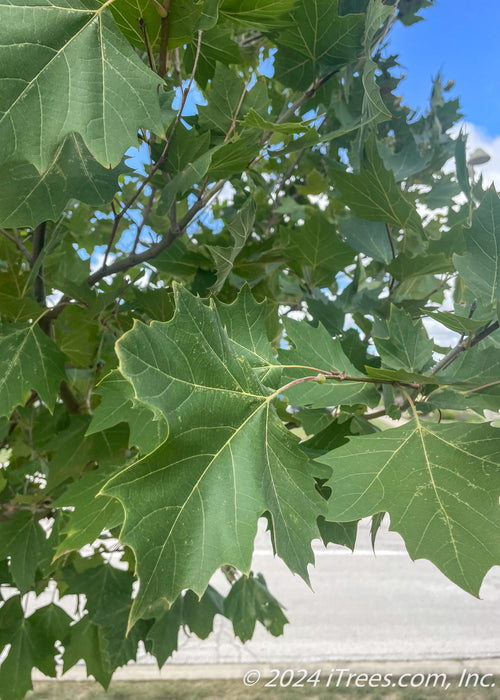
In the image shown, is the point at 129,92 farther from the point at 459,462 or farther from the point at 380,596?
the point at 380,596

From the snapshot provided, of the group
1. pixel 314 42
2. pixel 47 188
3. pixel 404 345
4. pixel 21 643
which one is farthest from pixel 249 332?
pixel 21 643

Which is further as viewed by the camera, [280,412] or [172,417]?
[280,412]

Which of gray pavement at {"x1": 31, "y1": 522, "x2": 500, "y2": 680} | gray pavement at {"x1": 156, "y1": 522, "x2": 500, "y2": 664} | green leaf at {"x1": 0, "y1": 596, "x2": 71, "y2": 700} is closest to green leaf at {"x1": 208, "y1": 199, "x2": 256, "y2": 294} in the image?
green leaf at {"x1": 0, "y1": 596, "x2": 71, "y2": 700}

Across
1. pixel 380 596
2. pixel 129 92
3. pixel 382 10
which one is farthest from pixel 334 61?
pixel 380 596

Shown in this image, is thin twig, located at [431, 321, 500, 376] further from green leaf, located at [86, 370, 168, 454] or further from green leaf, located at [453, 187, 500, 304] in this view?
green leaf, located at [86, 370, 168, 454]

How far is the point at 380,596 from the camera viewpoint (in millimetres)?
3242

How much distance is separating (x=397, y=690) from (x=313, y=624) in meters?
0.76

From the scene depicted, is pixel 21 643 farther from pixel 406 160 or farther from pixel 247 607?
pixel 406 160

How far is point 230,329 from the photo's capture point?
48 centimetres

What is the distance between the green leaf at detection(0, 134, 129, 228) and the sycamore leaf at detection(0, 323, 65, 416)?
0.59 feet

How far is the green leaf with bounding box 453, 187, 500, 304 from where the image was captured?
504mm

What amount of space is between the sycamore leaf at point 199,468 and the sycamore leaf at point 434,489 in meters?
0.04

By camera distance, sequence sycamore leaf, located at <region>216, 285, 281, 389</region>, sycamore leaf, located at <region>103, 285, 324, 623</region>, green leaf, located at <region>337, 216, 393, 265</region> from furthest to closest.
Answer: green leaf, located at <region>337, 216, 393, 265</region>, sycamore leaf, located at <region>216, 285, 281, 389</region>, sycamore leaf, located at <region>103, 285, 324, 623</region>

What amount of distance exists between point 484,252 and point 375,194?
14 cm
